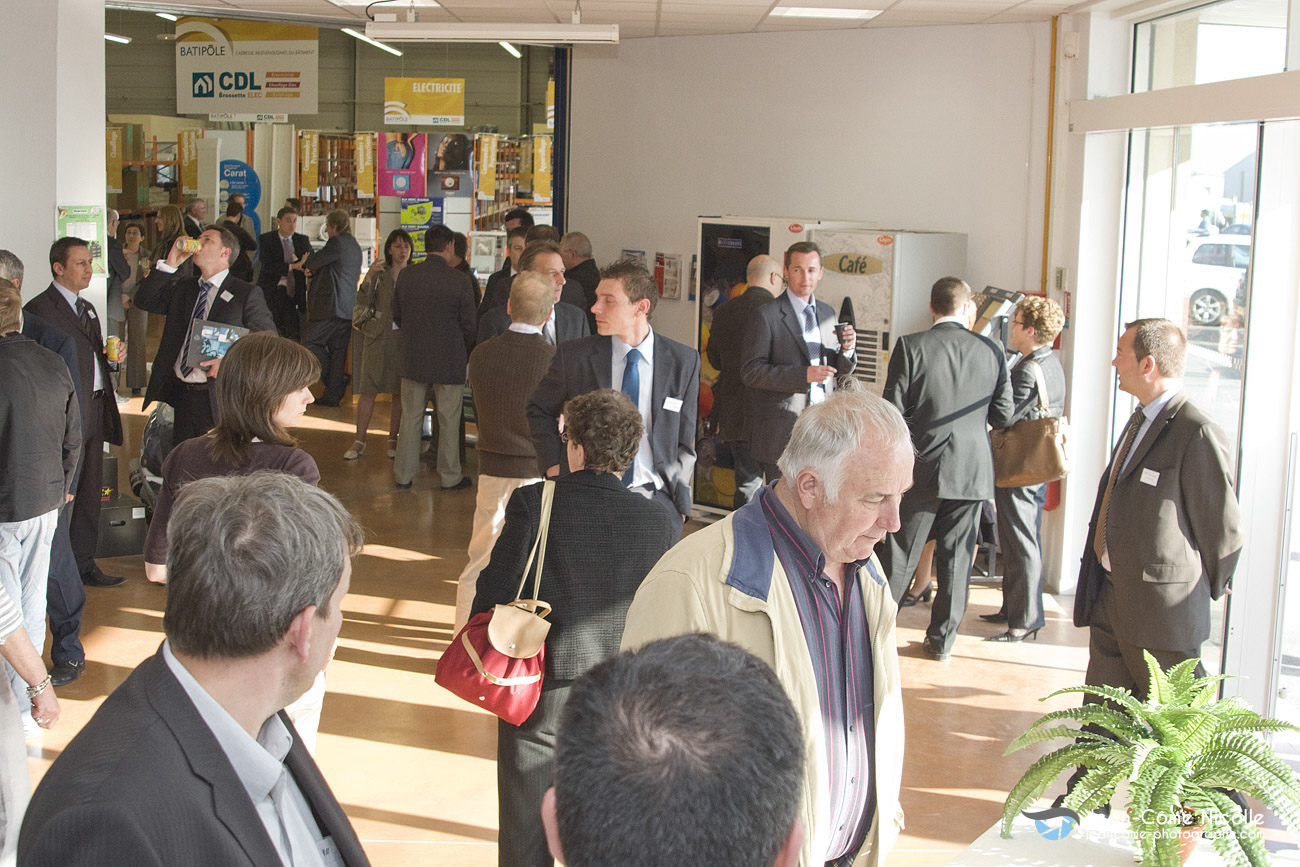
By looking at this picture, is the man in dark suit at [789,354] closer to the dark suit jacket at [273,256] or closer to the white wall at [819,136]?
the white wall at [819,136]

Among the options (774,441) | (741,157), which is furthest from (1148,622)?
(741,157)

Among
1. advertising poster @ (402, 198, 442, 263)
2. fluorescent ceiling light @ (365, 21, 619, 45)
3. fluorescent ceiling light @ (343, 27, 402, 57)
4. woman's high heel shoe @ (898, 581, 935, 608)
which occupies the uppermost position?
fluorescent ceiling light @ (343, 27, 402, 57)

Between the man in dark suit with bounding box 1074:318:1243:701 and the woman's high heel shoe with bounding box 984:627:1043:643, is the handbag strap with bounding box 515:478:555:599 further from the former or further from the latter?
the woman's high heel shoe with bounding box 984:627:1043:643

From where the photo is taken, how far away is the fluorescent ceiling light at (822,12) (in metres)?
7.25

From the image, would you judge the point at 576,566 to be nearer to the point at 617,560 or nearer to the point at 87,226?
the point at 617,560

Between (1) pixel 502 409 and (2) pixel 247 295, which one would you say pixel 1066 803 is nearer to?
(1) pixel 502 409

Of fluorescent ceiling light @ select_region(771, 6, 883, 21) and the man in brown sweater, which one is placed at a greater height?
fluorescent ceiling light @ select_region(771, 6, 883, 21)

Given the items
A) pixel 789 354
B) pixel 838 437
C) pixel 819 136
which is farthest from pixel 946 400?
pixel 819 136

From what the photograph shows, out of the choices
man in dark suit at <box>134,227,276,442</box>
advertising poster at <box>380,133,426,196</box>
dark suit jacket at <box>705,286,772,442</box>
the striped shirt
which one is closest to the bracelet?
the striped shirt

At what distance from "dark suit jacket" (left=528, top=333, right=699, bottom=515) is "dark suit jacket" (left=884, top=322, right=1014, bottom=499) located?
134 centimetres

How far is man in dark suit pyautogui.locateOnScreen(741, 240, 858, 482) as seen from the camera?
5922mm

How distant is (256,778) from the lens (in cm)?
149

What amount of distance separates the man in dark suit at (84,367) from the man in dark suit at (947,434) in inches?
153

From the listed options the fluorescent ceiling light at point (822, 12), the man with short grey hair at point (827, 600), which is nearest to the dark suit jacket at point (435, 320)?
the fluorescent ceiling light at point (822, 12)
